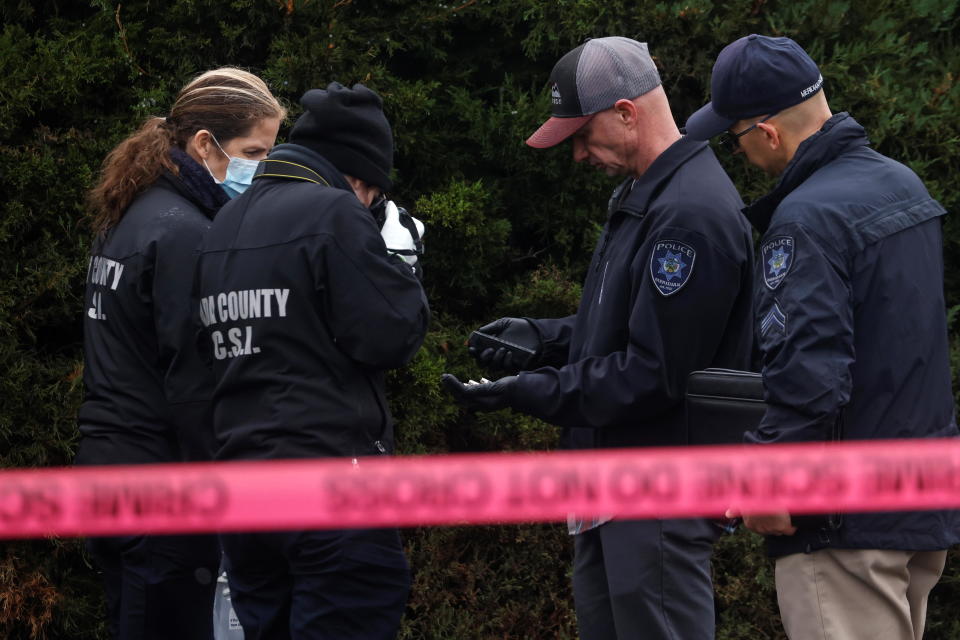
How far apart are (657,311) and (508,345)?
0.63 meters

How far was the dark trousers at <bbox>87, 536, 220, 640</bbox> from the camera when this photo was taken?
12.0 feet

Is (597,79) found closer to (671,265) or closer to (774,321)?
(671,265)

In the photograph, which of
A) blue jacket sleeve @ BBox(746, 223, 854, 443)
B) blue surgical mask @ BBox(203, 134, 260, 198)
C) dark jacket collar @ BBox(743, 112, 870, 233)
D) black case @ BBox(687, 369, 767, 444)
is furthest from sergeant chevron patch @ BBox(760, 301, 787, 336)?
blue surgical mask @ BBox(203, 134, 260, 198)

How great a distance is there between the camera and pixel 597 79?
11.9 feet

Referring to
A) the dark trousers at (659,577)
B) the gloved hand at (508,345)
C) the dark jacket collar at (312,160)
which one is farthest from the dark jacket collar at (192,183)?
the dark trousers at (659,577)

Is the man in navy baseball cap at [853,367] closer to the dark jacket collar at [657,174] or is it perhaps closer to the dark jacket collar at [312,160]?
the dark jacket collar at [657,174]

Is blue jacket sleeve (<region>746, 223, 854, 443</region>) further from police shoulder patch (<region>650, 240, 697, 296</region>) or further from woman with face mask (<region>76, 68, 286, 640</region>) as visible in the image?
woman with face mask (<region>76, 68, 286, 640</region>)

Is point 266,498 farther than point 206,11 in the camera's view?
No

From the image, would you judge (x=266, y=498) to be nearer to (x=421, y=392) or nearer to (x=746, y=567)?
(x=421, y=392)

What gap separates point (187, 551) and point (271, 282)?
3.18ft

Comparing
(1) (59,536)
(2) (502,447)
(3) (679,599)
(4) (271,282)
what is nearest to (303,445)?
(4) (271,282)

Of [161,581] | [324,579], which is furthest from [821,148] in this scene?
[161,581]

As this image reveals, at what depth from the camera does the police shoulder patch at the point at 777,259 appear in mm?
2924

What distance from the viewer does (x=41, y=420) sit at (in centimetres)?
486
